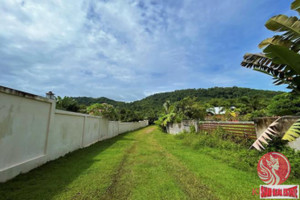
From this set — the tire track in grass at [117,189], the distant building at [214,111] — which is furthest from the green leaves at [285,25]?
the distant building at [214,111]

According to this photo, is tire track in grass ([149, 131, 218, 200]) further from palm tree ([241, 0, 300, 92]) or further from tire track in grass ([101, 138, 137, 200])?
palm tree ([241, 0, 300, 92])

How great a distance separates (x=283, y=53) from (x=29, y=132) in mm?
6343

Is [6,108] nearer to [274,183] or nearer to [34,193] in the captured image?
[34,193]

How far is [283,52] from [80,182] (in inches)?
205

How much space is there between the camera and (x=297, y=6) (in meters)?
2.75

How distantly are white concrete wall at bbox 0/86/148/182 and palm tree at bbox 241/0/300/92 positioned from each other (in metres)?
5.78

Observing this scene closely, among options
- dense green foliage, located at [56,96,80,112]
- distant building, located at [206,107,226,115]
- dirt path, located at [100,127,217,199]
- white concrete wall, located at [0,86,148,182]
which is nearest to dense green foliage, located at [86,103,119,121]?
dense green foliage, located at [56,96,80,112]

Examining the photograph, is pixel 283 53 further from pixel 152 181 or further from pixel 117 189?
pixel 117 189

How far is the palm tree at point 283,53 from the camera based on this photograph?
2713mm

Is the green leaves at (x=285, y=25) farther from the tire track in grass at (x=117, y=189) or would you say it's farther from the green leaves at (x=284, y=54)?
the tire track in grass at (x=117, y=189)

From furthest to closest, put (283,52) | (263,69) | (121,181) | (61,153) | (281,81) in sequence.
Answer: (61,153), (263,69), (281,81), (121,181), (283,52)

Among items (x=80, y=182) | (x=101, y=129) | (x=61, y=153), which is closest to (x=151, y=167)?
(x=80, y=182)

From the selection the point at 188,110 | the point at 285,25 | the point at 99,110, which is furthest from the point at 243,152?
the point at 188,110

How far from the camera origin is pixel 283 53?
269 cm
